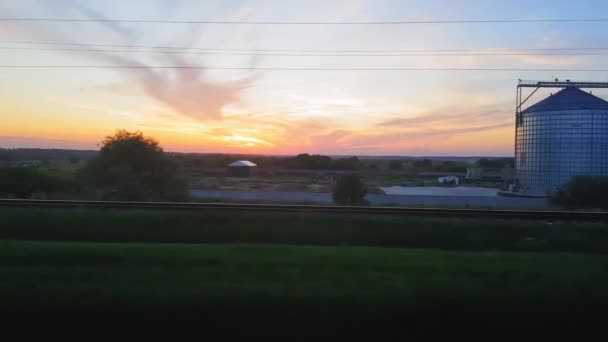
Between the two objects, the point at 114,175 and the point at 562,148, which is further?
the point at 562,148

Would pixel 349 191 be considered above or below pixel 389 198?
above

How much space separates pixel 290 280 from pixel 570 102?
40.1 m

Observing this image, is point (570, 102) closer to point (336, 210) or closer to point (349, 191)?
point (349, 191)

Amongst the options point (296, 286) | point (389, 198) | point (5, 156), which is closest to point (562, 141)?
point (389, 198)

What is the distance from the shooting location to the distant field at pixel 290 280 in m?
5.78

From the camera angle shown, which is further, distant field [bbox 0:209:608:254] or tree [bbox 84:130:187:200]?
tree [bbox 84:130:187:200]

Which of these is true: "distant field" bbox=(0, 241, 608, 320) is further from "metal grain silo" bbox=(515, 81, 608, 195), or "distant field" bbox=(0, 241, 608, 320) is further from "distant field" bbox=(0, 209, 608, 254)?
"metal grain silo" bbox=(515, 81, 608, 195)

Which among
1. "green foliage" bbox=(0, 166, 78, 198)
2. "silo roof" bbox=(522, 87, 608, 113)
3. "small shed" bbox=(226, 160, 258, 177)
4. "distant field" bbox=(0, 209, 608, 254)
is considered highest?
"silo roof" bbox=(522, 87, 608, 113)

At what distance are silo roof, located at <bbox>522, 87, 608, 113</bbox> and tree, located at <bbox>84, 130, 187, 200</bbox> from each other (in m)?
29.5

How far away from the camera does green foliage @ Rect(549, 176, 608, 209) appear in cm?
2848

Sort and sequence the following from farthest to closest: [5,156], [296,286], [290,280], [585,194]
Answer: [5,156] → [585,194] → [290,280] → [296,286]

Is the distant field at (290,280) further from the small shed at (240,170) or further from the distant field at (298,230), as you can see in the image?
the small shed at (240,170)

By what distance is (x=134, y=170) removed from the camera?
2995 cm

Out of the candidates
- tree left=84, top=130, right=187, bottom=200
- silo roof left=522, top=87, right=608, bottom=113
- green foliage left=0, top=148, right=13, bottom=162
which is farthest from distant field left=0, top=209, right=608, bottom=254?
green foliage left=0, top=148, right=13, bottom=162
